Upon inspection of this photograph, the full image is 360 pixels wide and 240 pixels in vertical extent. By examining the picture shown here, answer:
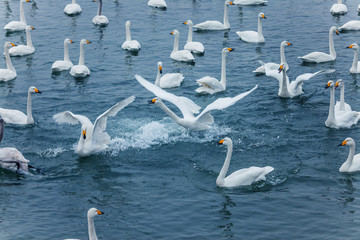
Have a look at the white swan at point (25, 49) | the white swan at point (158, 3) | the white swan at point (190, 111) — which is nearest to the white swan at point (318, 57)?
the white swan at point (190, 111)

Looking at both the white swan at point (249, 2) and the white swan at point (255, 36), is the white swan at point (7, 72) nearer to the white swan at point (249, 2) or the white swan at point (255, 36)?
the white swan at point (255, 36)

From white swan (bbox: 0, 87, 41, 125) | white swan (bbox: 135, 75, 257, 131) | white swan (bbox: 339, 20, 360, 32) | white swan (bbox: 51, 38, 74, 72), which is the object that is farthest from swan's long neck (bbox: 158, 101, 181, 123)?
white swan (bbox: 339, 20, 360, 32)

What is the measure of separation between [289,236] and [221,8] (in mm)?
22797

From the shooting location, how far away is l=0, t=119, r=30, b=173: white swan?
1773 cm

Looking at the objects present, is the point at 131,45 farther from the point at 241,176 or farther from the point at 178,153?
the point at 241,176

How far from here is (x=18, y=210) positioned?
15914 millimetres

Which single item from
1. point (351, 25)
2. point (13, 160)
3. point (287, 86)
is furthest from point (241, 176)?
point (351, 25)

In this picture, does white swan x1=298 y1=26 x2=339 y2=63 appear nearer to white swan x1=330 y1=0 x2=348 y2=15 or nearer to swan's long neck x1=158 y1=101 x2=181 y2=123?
white swan x1=330 y1=0 x2=348 y2=15

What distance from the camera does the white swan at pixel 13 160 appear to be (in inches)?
698

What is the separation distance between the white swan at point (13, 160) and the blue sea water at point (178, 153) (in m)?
0.29

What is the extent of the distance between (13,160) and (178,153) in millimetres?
4763

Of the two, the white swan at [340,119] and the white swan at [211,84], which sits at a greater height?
the white swan at [211,84]

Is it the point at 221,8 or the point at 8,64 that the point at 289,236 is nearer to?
the point at 8,64

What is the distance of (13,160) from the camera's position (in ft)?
58.1
